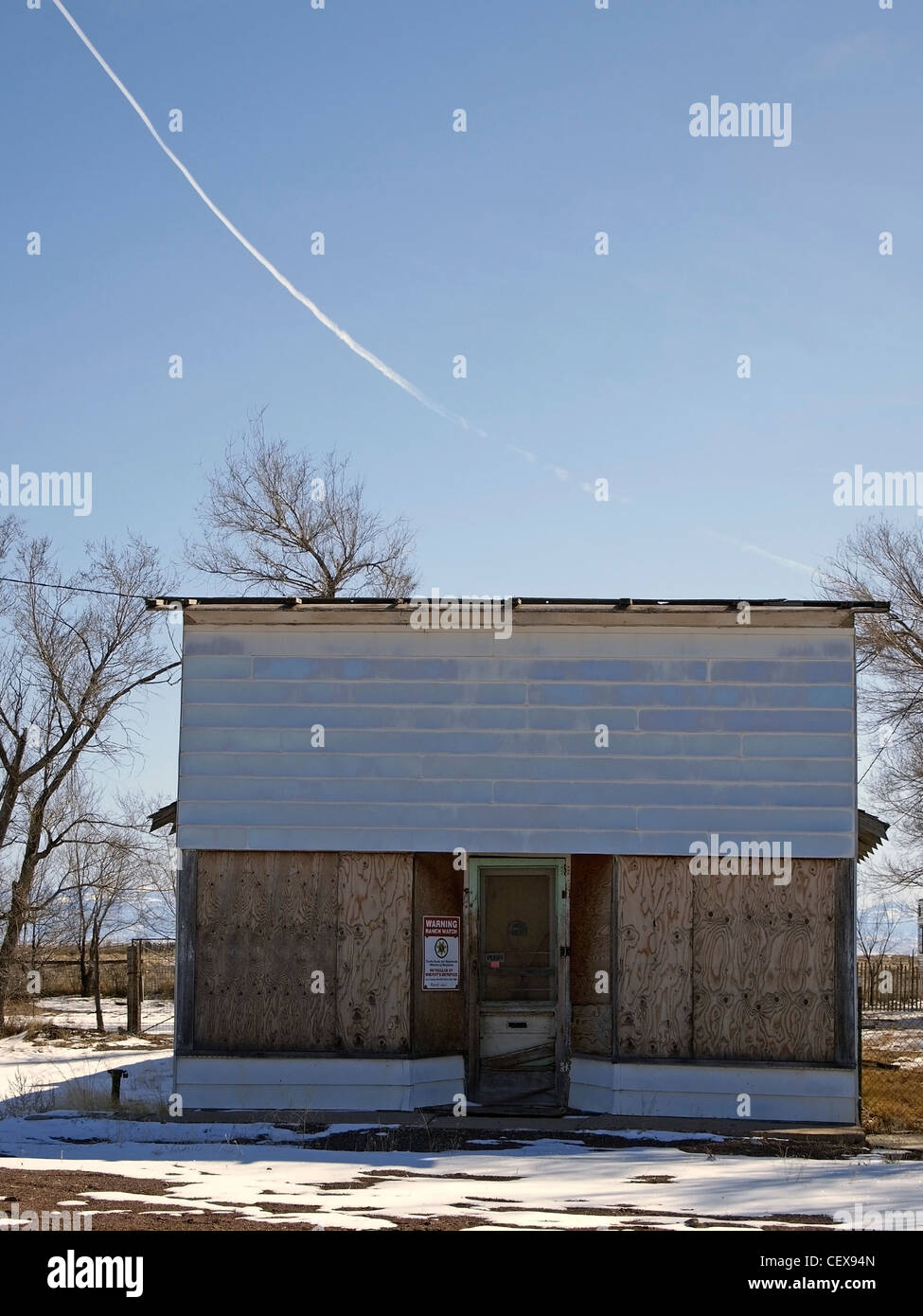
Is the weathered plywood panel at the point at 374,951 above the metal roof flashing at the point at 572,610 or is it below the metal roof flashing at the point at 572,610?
below

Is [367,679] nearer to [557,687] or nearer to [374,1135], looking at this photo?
[557,687]

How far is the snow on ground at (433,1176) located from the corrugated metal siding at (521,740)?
9.31ft

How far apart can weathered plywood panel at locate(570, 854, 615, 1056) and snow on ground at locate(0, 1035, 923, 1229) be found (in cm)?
136

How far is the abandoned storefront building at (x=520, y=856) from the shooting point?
43.9 ft

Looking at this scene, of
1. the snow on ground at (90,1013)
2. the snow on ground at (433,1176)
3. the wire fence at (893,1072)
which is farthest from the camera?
the snow on ground at (90,1013)

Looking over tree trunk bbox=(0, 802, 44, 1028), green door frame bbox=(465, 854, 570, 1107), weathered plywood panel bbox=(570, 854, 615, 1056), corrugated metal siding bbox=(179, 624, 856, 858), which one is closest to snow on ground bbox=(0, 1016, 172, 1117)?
tree trunk bbox=(0, 802, 44, 1028)

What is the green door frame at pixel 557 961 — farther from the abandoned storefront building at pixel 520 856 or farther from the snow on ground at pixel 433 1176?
the snow on ground at pixel 433 1176

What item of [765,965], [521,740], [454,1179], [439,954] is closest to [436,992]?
[439,954]

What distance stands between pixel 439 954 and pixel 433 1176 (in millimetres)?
3691

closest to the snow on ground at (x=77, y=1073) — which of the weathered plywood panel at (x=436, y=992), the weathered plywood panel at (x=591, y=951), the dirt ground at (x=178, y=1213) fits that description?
the weathered plywood panel at (x=436, y=992)

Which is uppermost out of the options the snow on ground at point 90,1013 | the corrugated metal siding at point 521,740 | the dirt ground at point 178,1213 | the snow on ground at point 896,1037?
the corrugated metal siding at point 521,740

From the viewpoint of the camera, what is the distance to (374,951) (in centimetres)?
1358

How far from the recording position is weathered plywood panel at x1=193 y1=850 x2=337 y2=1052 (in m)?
13.6
